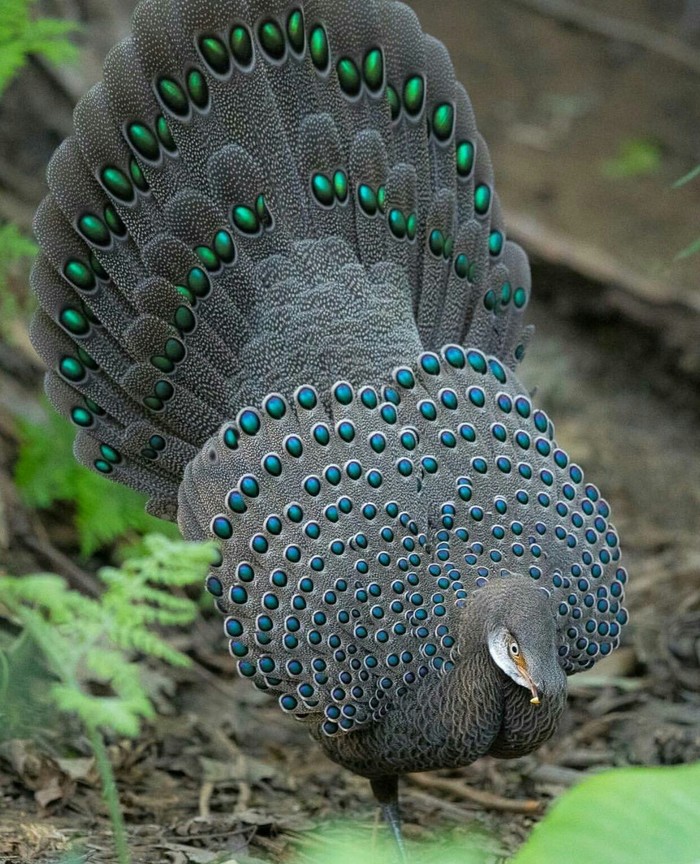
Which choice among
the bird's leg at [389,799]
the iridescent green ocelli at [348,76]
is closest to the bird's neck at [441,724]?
the bird's leg at [389,799]

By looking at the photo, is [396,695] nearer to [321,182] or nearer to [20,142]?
[321,182]

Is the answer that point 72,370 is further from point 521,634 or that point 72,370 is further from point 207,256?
point 521,634

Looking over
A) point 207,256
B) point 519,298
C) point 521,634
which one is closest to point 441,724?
point 521,634

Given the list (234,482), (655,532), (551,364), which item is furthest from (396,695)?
(551,364)

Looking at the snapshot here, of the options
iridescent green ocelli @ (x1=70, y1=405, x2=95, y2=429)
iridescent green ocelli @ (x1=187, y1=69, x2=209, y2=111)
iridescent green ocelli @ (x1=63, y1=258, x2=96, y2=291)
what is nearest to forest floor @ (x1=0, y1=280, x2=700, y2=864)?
iridescent green ocelli @ (x1=70, y1=405, x2=95, y2=429)

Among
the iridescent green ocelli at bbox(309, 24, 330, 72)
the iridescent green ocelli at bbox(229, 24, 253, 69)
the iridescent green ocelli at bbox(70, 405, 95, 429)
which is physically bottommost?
the iridescent green ocelli at bbox(70, 405, 95, 429)

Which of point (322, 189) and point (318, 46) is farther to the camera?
point (322, 189)

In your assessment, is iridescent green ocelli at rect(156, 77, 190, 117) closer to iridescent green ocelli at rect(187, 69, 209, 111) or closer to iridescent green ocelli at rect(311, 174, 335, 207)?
iridescent green ocelli at rect(187, 69, 209, 111)
